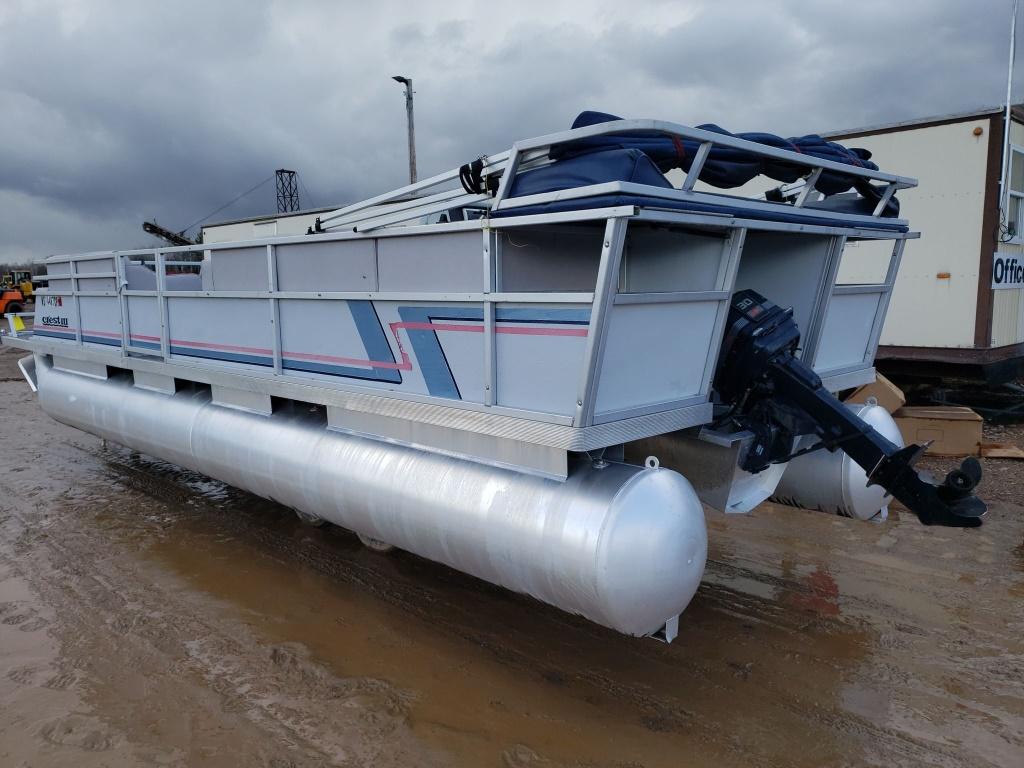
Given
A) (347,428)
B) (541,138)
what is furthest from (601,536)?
(347,428)

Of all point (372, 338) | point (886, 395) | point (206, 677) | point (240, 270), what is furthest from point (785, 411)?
point (886, 395)

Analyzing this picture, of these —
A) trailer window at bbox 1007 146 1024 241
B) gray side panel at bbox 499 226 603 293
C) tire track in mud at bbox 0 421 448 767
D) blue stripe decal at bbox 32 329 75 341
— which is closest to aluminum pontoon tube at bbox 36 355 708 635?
tire track in mud at bbox 0 421 448 767

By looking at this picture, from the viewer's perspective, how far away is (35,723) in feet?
10.1

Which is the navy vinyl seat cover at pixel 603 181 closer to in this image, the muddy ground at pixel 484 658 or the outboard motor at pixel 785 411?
the outboard motor at pixel 785 411

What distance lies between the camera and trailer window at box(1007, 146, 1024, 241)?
24.3 feet

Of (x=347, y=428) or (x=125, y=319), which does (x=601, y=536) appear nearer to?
(x=347, y=428)

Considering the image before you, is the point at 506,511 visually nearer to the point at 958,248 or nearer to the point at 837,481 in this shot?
the point at 837,481

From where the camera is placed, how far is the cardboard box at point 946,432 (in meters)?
6.94

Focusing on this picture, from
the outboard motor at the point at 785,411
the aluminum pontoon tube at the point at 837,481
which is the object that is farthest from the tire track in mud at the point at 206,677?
the aluminum pontoon tube at the point at 837,481

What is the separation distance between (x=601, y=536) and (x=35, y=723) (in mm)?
2489

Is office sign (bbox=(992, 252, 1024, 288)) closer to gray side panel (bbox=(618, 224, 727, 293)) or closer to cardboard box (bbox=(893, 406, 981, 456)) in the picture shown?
cardboard box (bbox=(893, 406, 981, 456))

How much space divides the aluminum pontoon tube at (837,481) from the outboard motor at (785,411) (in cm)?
34

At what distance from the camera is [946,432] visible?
7004 millimetres

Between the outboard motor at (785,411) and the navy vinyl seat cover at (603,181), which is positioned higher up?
the navy vinyl seat cover at (603,181)
